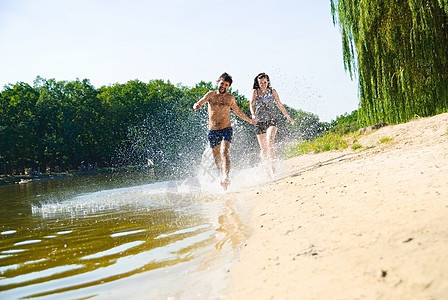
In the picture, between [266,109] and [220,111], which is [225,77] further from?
[266,109]

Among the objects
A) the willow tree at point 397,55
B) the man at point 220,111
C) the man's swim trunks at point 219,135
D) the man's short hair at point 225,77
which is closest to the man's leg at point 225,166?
the man at point 220,111

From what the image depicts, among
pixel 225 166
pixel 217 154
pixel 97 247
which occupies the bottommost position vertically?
pixel 97 247

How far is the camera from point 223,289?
2.48 metres

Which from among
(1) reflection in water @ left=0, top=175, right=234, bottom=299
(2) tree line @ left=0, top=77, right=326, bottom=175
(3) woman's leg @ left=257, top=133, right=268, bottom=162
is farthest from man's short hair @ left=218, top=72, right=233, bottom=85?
(2) tree line @ left=0, top=77, right=326, bottom=175

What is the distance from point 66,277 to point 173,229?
1618 mm

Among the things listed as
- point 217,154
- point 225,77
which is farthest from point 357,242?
point 217,154

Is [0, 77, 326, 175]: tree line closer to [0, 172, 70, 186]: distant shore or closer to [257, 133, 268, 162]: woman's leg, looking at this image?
[0, 172, 70, 186]: distant shore

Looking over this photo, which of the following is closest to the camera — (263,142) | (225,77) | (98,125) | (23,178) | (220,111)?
(225,77)

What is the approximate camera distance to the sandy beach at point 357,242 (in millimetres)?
1926

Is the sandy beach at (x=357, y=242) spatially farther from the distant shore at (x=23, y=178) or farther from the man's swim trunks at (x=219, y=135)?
the distant shore at (x=23, y=178)

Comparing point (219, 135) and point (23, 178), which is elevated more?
point (23, 178)

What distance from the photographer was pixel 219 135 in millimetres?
8258

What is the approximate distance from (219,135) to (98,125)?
2182 inches

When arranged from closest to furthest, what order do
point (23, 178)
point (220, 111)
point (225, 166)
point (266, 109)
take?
point (225, 166), point (220, 111), point (266, 109), point (23, 178)
